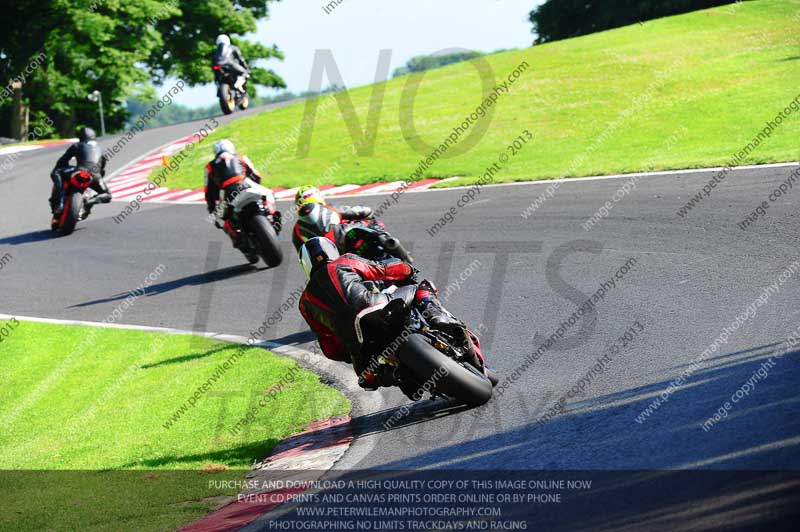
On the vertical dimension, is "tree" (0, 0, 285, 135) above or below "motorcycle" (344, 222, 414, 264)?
below

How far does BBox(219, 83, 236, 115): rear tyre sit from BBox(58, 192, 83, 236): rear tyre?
884 centimetres

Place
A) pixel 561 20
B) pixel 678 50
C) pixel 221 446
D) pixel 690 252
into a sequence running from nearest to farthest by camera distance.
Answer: pixel 221 446, pixel 690 252, pixel 678 50, pixel 561 20

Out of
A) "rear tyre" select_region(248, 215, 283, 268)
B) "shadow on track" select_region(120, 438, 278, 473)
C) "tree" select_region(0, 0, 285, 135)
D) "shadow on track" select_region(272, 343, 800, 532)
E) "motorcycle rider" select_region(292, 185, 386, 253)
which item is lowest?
"tree" select_region(0, 0, 285, 135)

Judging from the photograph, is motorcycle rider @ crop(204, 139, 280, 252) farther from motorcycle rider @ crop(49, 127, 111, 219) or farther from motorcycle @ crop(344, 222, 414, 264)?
motorcycle @ crop(344, 222, 414, 264)

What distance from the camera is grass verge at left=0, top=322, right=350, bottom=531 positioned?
6594mm

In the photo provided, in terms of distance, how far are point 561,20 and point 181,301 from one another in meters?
45.0

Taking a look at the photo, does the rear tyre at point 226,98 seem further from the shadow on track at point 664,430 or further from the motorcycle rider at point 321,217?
the shadow on track at point 664,430

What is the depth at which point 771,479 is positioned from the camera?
4516 mm

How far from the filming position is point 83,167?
17.6 m

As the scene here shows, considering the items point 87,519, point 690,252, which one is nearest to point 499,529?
point 87,519

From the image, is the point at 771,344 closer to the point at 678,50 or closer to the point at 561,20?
the point at 678,50

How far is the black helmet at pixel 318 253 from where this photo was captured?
690cm

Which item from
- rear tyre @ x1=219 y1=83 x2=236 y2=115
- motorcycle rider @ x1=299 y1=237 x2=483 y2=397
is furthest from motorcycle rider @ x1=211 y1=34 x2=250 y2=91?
motorcycle rider @ x1=299 y1=237 x2=483 y2=397

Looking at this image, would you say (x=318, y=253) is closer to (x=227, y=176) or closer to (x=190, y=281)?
(x=227, y=176)
